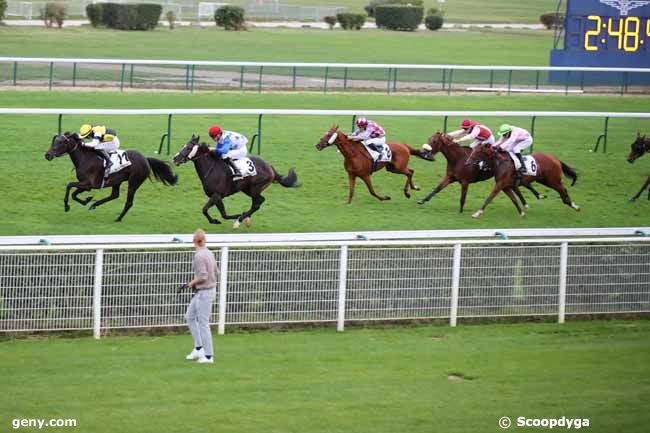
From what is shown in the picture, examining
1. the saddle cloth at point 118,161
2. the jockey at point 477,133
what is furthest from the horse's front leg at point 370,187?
the saddle cloth at point 118,161

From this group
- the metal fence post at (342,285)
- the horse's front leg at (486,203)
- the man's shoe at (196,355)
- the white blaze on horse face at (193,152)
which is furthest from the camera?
the horse's front leg at (486,203)

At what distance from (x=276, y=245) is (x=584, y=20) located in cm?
1955

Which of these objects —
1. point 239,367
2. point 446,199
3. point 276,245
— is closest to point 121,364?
point 239,367

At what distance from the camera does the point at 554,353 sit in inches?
385

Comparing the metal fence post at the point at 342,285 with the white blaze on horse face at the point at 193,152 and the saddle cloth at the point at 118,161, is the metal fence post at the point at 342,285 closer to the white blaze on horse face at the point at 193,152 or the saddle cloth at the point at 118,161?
the white blaze on horse face at the point at 193,152

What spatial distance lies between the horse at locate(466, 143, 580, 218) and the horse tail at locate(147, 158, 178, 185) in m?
3.71

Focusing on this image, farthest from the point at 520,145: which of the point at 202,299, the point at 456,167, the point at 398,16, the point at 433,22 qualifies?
the point at 433,22

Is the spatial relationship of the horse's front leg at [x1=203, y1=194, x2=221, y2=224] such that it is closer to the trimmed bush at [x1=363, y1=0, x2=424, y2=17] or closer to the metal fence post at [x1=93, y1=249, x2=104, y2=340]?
the metal fence post at [x1=93, y1=249, x2=104, y2=340]

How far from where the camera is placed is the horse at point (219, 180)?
14.3 m

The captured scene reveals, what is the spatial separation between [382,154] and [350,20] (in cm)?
3008

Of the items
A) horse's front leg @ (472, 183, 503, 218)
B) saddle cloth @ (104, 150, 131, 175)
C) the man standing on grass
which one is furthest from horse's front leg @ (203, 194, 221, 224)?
the man standing on grass

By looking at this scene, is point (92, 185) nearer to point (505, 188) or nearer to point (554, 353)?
point (505, 188)

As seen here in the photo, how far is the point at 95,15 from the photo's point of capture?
127 feet

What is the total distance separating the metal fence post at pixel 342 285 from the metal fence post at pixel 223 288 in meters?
0.96
